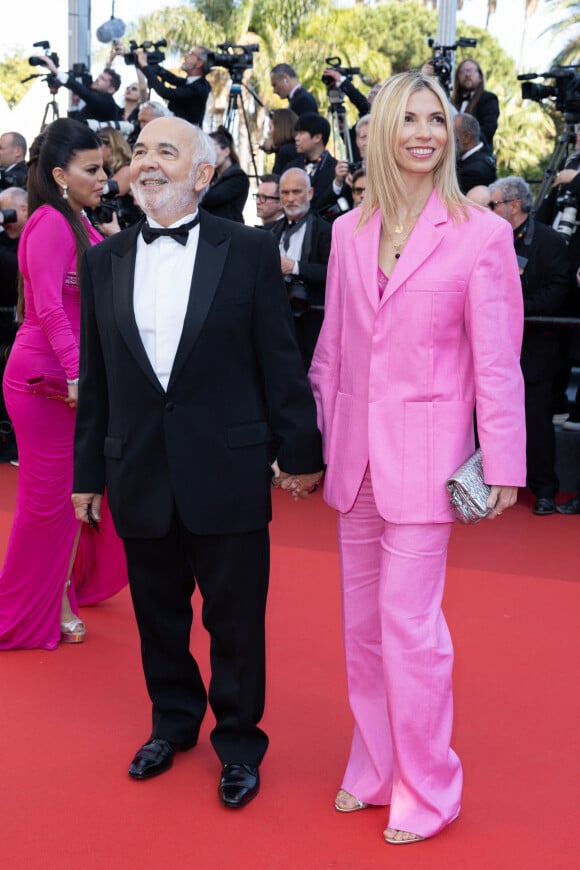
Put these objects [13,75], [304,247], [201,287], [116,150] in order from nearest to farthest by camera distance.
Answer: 1. [201,287]
2. [304,247]
3. [116,150]
4. [13,75]

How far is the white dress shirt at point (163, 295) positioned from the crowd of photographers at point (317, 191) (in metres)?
2.53

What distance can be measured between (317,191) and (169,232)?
516cm

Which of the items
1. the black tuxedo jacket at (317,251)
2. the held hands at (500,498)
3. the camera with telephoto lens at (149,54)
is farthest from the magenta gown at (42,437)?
the camera with telephoto lens at (149,54)

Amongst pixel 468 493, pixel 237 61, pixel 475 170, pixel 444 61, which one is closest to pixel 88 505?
pixel 468 493

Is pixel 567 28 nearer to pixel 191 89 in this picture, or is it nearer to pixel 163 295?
pixel 191 89

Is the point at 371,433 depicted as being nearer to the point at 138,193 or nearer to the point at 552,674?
the point at 138,193

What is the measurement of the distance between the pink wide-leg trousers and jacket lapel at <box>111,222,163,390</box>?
2.05 ft

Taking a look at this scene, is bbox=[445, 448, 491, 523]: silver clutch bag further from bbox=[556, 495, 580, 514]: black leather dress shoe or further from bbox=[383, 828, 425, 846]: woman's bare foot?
bbox=[556, 495, 580, 514]: black leather dress shoe

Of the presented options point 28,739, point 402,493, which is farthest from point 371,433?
point 28,739

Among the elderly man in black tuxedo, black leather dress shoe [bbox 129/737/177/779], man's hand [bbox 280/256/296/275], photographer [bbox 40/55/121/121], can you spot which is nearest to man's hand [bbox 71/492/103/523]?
the elderly man in black tuxedo

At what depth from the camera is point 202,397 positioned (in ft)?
9.12

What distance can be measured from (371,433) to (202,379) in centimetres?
45

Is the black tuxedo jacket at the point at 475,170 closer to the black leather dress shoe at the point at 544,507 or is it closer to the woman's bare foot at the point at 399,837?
the black leather dress shoe at the point at 544,507

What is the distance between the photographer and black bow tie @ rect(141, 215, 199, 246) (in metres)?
2.78
